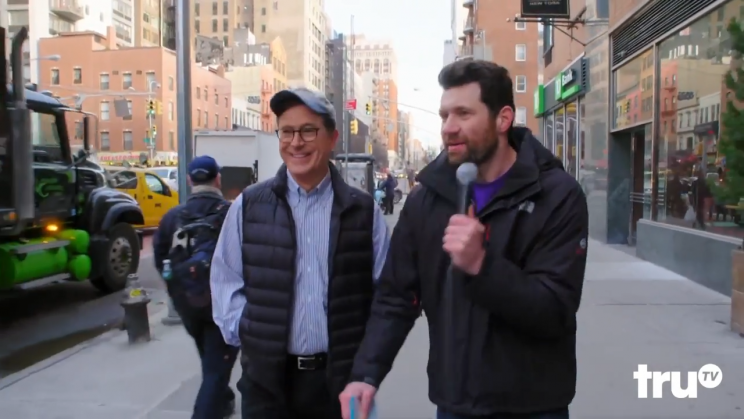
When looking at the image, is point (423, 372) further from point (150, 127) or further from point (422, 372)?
point (150, 127)

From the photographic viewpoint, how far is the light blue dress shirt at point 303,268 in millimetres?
2805

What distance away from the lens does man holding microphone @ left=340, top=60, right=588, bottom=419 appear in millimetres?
2084

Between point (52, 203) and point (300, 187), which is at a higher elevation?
point (300, 187)

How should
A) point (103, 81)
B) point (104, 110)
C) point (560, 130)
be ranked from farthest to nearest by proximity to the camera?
point (103, 81) < point (104, 110) < point (560, 130)

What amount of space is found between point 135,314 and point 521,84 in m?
55.5

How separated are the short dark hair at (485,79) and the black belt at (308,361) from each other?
3.91 feet

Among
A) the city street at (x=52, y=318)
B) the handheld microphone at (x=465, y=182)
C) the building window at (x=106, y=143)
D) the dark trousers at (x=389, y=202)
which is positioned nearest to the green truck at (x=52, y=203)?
the city street at (x=52, y=318)

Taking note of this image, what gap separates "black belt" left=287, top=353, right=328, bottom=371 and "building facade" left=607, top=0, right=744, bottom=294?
5.77 metres

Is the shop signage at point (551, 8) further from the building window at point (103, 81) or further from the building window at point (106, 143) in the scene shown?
the building window at point (103, 81)

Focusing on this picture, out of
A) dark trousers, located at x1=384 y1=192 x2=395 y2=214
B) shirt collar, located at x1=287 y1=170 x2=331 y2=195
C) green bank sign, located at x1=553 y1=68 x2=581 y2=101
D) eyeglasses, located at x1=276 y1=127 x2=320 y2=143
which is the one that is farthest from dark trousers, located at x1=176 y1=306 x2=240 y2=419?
dark trousers, located at x1=384 y1=192 x2=395 y2=214

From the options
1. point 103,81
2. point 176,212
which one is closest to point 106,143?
point 103,81

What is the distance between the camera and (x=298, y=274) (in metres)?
2.82

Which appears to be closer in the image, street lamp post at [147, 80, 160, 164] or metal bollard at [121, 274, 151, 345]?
metal bollard at [121, 274, 151, 345]

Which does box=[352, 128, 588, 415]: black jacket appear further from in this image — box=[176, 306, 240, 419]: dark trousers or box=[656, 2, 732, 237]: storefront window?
box=[656, 2, 732, 237]: storefront window
